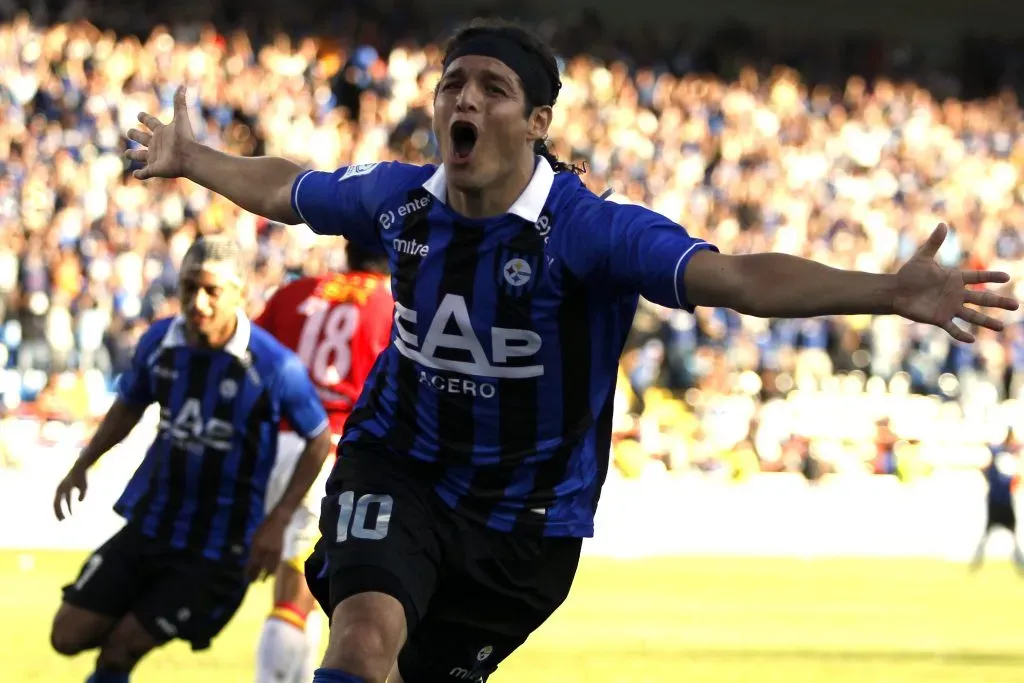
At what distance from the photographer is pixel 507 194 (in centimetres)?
490

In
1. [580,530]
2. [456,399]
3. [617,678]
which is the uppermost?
[456,399]

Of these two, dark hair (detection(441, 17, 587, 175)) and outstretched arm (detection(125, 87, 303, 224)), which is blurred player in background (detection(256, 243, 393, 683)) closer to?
outstretched arm (detection(125, 87, 303, 224))

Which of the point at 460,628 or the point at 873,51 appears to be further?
the point at 873,51

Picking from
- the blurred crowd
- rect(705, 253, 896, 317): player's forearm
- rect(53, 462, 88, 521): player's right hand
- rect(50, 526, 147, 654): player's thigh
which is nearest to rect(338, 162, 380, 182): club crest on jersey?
rect(705, 253, 896, 317): player's forearm

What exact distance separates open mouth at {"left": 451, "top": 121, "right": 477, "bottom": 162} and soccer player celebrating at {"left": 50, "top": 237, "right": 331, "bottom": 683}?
8.62 feet

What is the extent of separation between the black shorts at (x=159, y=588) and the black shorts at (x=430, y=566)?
7.37ft

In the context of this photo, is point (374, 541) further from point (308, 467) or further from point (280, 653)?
point (280, 653)

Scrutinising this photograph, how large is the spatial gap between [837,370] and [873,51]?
35.0ft

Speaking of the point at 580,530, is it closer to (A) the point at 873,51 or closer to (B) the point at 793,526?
(B) the point at 793,526

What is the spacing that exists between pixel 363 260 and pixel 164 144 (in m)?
3.39

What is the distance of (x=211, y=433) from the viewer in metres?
7.32

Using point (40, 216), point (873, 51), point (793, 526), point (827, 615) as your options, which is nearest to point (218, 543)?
point (827, 615)

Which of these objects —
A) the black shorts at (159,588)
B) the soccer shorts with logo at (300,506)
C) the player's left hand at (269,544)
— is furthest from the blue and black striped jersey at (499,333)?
the soccer shorts with logo at (300,506)

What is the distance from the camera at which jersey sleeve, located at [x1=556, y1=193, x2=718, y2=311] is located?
→ 4.39m
